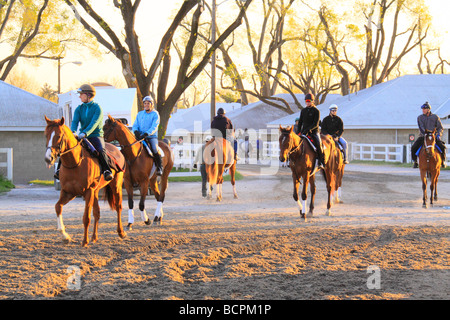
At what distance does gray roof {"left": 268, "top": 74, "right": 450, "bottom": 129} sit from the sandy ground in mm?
27056

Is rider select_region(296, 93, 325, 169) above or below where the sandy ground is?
above

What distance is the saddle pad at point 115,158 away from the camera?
32.3 ft

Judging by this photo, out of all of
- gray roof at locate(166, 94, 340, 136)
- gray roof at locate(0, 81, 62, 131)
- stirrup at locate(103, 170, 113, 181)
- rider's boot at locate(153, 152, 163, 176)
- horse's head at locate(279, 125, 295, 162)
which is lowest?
stirrup at locate(103, 170, 113, 181)

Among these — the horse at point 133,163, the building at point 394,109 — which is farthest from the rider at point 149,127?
the building at point 394,109

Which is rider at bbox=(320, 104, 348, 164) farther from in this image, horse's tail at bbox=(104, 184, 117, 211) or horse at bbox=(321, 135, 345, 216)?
horse's tail at bbox=(104, 184, 117, 211)

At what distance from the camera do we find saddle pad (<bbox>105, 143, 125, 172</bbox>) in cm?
984

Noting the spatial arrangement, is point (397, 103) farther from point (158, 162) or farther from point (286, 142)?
point (158, 162)

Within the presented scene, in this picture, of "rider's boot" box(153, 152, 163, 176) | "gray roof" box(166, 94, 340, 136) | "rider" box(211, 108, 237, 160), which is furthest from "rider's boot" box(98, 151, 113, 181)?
"gray roof" box(166, 94, 340, 136)

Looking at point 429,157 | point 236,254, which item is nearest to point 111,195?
point 236,254

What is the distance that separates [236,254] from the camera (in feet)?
28.0

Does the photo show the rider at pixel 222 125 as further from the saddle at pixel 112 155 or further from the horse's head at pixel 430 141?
the saddle at pixel 112 155
